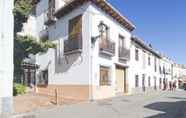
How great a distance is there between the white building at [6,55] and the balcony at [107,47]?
9328 mm

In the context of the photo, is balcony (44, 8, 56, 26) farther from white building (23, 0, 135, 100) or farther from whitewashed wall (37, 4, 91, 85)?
whitewashed wall (37, 4, 91, 85)

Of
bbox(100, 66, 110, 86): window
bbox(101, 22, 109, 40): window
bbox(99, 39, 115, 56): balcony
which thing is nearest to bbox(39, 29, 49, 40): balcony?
bbox(101, 22, 109, 40): window

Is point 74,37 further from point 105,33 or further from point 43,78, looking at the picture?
point 43,78

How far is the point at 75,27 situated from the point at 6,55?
978 cm

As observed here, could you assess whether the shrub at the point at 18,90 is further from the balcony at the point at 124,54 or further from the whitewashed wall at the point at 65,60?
the balcony at the point at 124,54

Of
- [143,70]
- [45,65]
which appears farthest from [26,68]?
[143,70]

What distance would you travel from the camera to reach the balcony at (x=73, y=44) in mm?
19328

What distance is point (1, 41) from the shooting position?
11.0 meters

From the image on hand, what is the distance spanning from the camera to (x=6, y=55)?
1111 centimetres

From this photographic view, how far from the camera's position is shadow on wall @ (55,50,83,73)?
64.6ft

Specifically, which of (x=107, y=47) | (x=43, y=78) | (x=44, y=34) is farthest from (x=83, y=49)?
(x=44, y=34)

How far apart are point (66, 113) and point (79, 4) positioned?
401 inches

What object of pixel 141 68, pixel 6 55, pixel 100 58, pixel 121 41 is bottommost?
pixel 141 68

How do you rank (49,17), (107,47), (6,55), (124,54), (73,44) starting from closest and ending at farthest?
(6,55) → (73,44) → (107,47) → (49,17) → (124,54)
